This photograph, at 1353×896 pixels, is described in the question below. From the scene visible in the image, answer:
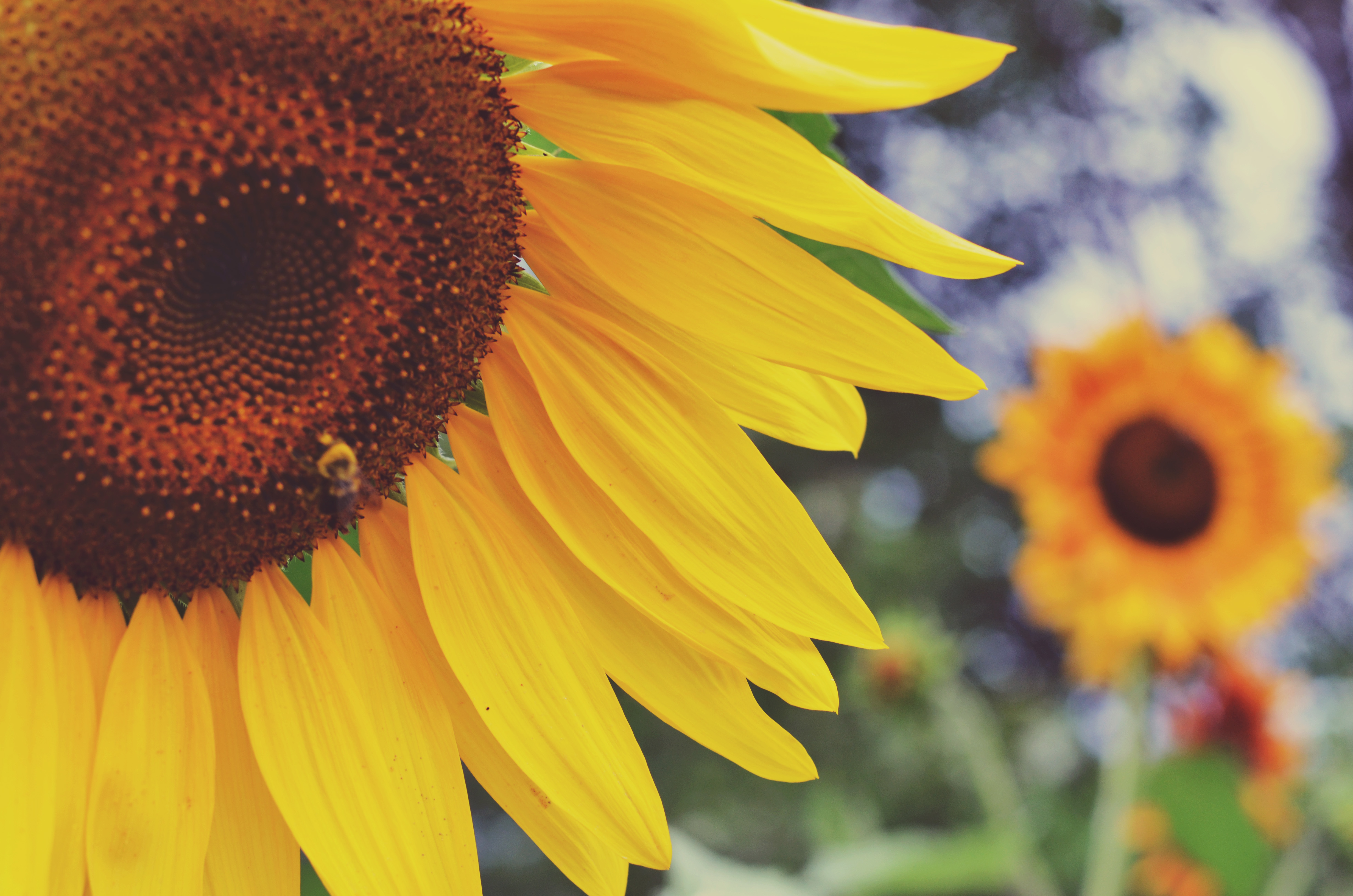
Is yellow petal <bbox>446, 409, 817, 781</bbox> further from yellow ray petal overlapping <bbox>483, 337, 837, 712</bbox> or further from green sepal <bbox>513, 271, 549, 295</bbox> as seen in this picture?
green sepal <bbox>513, 271, 549, 295</bbox>

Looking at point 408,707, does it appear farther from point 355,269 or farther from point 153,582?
point 355,269

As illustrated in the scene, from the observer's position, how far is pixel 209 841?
3.15 ft

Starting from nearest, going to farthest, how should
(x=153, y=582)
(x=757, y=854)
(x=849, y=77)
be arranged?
(x=849, y=77) → (x=153, y=582) → (x=757, y=854)

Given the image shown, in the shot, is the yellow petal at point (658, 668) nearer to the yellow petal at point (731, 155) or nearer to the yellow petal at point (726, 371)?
the yellow petal at point (726, 371)

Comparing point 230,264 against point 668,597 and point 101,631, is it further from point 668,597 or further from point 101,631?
point 668,597

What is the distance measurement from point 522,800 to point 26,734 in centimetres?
41

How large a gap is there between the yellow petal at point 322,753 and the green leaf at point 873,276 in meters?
0.55

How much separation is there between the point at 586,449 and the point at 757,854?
431 cm

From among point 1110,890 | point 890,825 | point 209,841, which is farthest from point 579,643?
point 890,825

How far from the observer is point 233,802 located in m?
0.97

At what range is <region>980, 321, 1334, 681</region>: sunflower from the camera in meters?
2.86

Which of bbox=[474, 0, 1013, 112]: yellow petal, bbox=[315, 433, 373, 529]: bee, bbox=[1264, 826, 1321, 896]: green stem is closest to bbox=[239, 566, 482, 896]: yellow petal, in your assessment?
bbox=[315, 433, 373, 529]: bee

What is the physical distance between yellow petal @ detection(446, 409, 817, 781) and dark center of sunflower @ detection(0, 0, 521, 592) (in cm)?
12

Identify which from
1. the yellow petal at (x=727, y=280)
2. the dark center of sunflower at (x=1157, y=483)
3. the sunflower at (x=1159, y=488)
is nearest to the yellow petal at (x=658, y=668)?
the yellow petal at (x=727, y=280)
